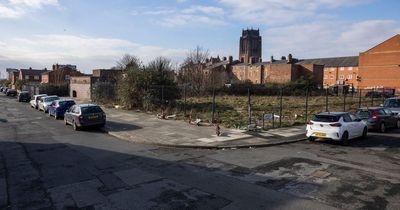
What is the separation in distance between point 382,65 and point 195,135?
216 ft

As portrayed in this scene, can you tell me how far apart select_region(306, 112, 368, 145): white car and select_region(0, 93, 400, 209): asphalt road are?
0.44m

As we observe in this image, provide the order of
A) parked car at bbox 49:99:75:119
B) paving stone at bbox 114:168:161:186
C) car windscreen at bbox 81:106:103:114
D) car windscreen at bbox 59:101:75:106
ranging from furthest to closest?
car windscreen at bbox 59:101:75:106
parked car at bbox 49:99:75:119
car windscreen at bbox 81:106:103:114
paving stone at bbox 114:168:161:186

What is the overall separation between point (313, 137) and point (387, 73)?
6378cm

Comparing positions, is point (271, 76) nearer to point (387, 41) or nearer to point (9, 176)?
point (387, 41)

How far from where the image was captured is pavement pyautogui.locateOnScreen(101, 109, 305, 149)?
47.1ft

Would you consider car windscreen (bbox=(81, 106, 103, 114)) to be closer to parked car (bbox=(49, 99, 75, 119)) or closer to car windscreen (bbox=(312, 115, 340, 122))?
parked car (bbox=(49, 99, 75, 119))

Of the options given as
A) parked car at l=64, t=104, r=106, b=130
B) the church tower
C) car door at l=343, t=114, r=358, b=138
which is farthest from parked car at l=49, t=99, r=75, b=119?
the church tower

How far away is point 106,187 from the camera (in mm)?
8250

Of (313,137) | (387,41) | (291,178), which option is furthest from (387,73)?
(291,178)

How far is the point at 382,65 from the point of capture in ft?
229

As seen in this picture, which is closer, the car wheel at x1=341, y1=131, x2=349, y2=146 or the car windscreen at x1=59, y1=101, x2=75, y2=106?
the car wheel at x1=341, y1=131, x2=349, y2=146

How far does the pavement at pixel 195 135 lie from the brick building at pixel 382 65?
5941 cm

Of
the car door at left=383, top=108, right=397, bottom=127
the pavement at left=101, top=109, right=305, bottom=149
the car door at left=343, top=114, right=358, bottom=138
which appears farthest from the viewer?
the car door at left=383, top=108, right=397, bottom=127

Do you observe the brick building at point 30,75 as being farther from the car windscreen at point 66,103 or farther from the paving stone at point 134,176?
the paving stone at point 134,176
